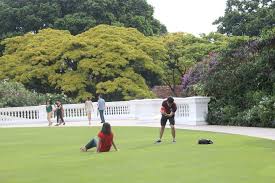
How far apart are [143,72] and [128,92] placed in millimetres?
3498

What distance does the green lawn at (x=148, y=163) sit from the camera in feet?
36.3

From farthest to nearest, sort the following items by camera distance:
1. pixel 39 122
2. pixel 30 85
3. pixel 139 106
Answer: pixel 30 85
pixel 39 122
pixel 139 106

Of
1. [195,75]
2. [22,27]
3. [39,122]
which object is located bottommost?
[39,122]

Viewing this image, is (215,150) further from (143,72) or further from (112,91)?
(143,72)

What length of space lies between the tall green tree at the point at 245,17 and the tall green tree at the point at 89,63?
1133cm

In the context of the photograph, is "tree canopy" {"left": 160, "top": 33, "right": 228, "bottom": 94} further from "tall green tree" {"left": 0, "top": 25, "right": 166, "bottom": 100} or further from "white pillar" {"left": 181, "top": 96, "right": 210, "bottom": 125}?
"white pillar" {"left": 181, "top": 96, "right": 210, "bottom": 125}

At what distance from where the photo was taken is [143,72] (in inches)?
1837

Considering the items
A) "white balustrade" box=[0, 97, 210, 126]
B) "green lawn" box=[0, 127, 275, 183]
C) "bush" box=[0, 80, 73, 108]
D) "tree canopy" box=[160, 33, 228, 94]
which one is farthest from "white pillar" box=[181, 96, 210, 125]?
"tree canopy" box=[160, 33, 228, 94]

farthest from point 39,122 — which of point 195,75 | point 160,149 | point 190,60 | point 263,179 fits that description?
point 263,179

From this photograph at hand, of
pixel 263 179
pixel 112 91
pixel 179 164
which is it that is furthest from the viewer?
pixel 112 91

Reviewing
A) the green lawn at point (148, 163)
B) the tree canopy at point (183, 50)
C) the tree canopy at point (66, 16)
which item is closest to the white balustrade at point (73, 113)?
the tree canopy at point (183, 50)

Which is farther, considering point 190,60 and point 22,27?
point 22,27

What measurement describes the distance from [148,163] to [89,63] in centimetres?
3085

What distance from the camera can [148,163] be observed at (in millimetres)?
13234
